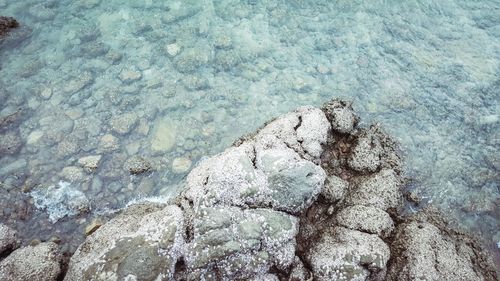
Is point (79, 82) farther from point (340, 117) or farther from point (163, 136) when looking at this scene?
point (340, 117)

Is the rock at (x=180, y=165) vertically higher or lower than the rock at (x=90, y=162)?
lower

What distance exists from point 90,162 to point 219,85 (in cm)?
283

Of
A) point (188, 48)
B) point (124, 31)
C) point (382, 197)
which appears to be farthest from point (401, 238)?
point (124, 31)

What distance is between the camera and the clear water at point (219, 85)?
18.0 feet

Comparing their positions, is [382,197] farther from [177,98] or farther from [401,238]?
[177,98]

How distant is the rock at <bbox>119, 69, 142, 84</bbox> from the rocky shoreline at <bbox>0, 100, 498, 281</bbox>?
3.09m

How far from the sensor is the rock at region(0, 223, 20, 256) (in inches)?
176

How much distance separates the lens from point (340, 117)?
5.36 meters

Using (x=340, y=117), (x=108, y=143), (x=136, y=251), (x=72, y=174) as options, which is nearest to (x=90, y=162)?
(x=72, y=174)

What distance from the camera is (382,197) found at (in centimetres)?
473

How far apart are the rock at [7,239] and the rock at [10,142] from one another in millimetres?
1596

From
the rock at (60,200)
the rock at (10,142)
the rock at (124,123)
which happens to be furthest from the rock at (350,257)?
the rock at (10,142)

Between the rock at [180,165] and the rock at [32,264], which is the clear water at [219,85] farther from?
the rock at [32,264]

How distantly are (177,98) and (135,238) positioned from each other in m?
3.52
